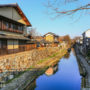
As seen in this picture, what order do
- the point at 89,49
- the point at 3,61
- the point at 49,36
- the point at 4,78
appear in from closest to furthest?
1. the point at 4,78
2. the point at 3,61
3. the point at 89,49
4. the point at 49,36

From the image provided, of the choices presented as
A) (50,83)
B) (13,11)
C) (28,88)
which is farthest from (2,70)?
(13,11)

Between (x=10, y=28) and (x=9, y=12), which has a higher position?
(x=9, y=12)

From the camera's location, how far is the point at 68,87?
31.8ft

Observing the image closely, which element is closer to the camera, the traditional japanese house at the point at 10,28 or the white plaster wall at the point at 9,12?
the traditional japanese house at the point at 10,28

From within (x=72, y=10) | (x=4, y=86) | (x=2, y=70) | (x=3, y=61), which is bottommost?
(x=4, y=86)

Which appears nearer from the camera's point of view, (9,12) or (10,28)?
(10,28)

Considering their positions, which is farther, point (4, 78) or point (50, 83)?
point (50, 83)

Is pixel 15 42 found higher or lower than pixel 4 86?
higher

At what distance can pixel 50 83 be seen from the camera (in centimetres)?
1058

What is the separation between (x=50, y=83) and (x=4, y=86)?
5.14m

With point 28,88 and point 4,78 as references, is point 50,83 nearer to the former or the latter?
point 28,88

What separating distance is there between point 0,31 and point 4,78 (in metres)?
7.42

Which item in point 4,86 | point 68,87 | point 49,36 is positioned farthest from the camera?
point 49,36

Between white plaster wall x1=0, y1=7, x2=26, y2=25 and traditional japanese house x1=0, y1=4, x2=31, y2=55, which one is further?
white plaster wall x1=0, y1=7, x2=26, y2=25
